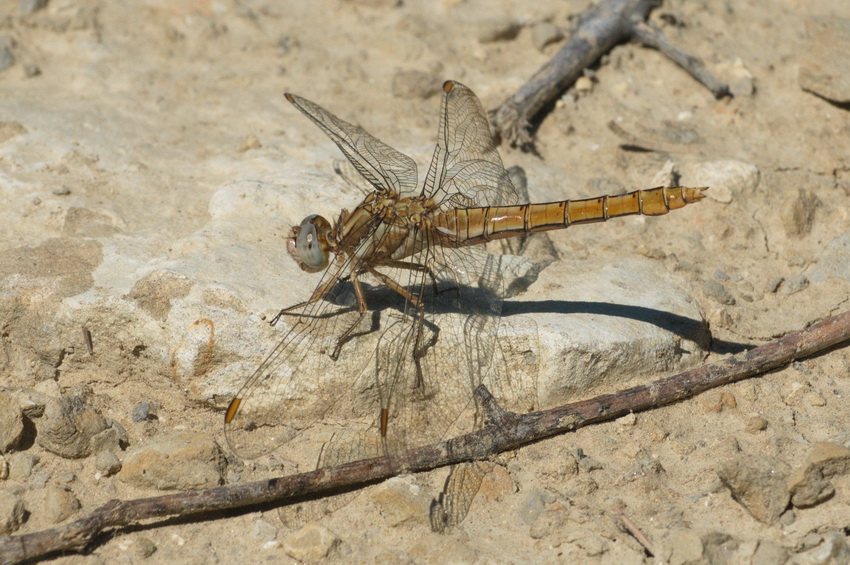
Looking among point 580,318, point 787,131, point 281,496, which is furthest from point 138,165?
point 787,131

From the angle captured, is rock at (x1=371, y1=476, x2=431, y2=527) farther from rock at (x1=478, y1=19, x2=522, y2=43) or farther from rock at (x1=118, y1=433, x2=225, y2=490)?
rock at (x1=478, y1=19, x2=522, y2=43)

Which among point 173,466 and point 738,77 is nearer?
point 173,466

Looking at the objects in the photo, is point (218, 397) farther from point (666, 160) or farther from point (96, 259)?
point (666, 160)

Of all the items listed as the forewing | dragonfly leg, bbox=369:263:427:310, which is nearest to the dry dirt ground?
dragonfly leg, bbox=369:263:427:310

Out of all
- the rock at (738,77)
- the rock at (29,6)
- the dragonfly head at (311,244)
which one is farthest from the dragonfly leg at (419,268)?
the rock at (29,6)

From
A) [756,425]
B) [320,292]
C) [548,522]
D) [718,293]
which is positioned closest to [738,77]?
[718,293]

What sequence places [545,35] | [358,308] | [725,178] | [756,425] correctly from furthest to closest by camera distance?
[545,35] < [725,178] < [358,308] < [756,425]

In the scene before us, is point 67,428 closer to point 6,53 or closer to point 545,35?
point 6,53

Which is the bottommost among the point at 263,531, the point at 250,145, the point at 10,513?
the point at 263,531
